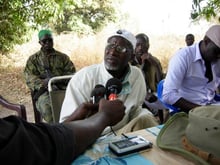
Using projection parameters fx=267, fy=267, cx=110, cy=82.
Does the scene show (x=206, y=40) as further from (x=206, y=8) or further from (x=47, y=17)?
(x=47, y=17)

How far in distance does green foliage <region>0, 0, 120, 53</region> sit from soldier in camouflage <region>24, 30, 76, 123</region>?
1153mm

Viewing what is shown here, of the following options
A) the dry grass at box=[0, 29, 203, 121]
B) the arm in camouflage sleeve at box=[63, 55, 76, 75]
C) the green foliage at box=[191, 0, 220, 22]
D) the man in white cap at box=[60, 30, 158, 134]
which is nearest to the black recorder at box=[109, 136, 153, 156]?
the man in white cap at box=[60, 30, 158, 134]

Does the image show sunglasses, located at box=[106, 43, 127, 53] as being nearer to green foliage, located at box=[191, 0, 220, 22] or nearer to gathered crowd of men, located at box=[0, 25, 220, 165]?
gathered crowd of men, located at box=[0, 25, 220, 165]

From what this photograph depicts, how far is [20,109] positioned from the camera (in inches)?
→ 99.7

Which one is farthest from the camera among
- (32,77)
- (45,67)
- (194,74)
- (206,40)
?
(45,67)

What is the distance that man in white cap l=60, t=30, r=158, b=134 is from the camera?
1.94 m

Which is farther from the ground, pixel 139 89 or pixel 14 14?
pixel 14 14

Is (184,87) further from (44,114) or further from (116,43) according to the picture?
(44,114)

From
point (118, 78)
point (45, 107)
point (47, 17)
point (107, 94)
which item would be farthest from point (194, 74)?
point (47, 17)

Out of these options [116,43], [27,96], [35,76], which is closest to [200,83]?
[116,43]

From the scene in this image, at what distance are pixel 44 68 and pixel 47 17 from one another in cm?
216

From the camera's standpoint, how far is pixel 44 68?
3709 mm

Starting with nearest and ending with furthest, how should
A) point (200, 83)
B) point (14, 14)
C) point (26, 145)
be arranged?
point (26, 145)
point (200, 83)
point (14, 14)

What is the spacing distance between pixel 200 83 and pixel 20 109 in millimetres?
1664
